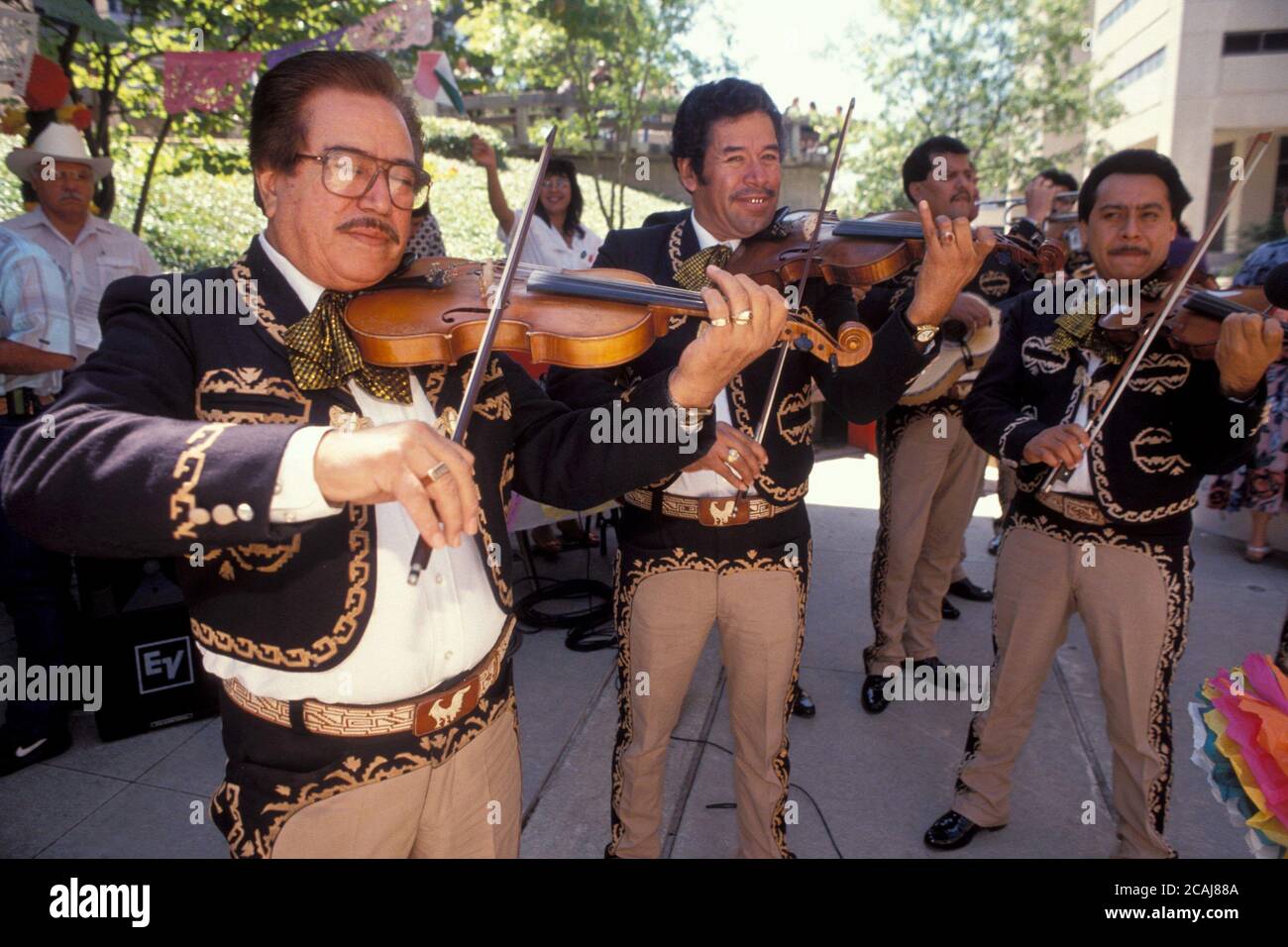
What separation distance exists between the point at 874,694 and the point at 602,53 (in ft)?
27.2

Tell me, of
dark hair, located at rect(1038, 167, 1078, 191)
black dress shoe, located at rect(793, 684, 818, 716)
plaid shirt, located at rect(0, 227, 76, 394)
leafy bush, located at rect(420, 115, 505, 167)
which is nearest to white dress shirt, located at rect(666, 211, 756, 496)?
black dress shoe, located at rect(793, 684, 818, 716)

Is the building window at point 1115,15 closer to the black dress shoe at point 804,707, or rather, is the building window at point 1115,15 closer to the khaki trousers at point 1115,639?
the black dress shoe at point 804,707

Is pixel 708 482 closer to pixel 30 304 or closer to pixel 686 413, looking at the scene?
pixel 686 413

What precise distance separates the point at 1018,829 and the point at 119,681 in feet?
10.8

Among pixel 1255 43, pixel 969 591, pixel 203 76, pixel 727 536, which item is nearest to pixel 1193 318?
pixel 727 536

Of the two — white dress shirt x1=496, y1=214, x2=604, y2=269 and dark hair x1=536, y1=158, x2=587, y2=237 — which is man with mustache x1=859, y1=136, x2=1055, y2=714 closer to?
white dress shirt x1=496, y1=214, x2=604, y2=269

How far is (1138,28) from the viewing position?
23.6m

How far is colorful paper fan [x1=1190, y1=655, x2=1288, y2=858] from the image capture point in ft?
4.17

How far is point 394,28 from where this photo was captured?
17.6 ft

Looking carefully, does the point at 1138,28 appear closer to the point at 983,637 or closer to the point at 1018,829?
the point at 983,637

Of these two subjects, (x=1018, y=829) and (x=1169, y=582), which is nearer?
(x=1169, y=582)

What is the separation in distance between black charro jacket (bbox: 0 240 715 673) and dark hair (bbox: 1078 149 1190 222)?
5.77 ft
